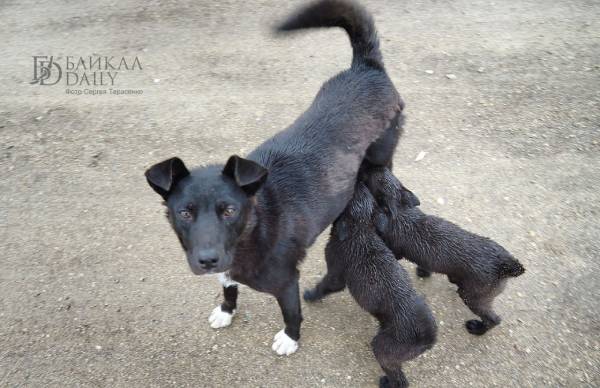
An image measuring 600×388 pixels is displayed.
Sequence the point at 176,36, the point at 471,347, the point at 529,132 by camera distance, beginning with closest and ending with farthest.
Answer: the point at 471,347 → the point at 529,132 → the point at 176,36

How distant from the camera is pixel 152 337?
359 cm

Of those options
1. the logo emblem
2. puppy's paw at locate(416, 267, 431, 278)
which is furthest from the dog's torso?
the logo emblem

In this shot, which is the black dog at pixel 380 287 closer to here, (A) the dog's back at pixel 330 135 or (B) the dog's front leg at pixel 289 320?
(A) the dog's back at pixel 330 135

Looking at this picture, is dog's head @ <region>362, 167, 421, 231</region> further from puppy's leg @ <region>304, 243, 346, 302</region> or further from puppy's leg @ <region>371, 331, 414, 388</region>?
puppy's leg @ <region>371, 331, 414, 388</region>

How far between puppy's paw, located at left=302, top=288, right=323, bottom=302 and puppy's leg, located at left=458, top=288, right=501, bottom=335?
1095 millimetres

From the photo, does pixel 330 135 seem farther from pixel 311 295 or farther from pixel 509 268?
pixel 509 268

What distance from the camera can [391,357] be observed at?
3.04 metres

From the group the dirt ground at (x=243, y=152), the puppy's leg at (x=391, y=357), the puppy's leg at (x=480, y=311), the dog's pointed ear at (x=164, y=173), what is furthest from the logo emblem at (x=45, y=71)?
the puppy's leg at (x=480, y=311)

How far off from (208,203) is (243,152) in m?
2.35

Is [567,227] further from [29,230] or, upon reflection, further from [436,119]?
[29,230]

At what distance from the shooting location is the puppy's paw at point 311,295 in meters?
3.78

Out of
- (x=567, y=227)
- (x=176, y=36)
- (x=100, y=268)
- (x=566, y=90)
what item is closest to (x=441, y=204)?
(x=567, y=227)

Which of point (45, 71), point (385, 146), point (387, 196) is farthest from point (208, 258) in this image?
point (45, 71)

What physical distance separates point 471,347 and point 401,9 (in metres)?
5.29
